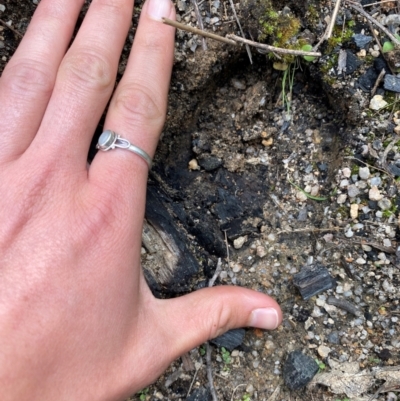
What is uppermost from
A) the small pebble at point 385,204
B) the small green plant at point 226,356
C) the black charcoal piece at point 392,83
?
the black charcoal piece at point 392,83

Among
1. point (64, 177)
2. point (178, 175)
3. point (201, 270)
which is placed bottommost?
point (201, 270)

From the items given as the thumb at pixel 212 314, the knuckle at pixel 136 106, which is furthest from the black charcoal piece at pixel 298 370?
the knuckle at pixel 136 106

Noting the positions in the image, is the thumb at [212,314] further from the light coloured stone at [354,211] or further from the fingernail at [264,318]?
the light coloured stone at [354,211]

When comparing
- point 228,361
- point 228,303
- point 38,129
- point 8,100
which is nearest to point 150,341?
point 228,303

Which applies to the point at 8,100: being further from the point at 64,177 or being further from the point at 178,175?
the point at 178,175

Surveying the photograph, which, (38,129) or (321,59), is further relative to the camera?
(321,59)

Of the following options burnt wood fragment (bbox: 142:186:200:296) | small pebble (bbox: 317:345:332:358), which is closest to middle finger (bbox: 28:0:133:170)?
burnt wood fragment (bbox: 142:186:200:296)

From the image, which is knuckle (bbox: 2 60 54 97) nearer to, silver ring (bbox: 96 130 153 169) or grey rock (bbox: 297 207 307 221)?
silver ring (bbox: 96 130 153 169)

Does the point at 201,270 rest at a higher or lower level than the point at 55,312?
lower
